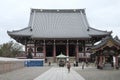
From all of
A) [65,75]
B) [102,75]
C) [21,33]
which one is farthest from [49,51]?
[102,75]

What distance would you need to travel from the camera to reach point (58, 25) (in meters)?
A: 79.2

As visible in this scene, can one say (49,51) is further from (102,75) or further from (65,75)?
(102,75)

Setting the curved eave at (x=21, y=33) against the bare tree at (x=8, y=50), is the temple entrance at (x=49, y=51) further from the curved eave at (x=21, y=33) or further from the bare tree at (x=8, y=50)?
the bare tree at (x=8, y=50)

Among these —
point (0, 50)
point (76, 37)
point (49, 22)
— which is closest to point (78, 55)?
point (76, 37)

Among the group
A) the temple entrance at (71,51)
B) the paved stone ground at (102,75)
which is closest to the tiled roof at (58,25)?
the temple entrance at (71,51)

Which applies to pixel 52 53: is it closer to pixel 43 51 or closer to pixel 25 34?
pixel 43 51

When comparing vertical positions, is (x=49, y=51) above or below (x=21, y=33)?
below

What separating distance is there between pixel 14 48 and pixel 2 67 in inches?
2633

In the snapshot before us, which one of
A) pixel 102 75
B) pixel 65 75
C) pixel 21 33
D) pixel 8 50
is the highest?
pixel 21 33

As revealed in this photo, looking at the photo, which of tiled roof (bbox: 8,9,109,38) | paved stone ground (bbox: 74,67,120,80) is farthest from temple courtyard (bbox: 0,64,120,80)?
tiled roof (bbox: 8,9,109,38)

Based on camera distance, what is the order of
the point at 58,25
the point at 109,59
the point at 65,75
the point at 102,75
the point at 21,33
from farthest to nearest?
1. the point at 58,25
2. the point at 21,33
3. the point at 109,59
4. the point at 65,75
5. the point at 102,75

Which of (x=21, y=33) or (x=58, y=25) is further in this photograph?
(x=58, y=25)

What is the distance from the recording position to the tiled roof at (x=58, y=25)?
74.2 metres

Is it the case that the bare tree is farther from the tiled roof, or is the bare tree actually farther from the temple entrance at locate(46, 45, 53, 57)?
the temple entrance at locate(46, 45, 53, 57)
